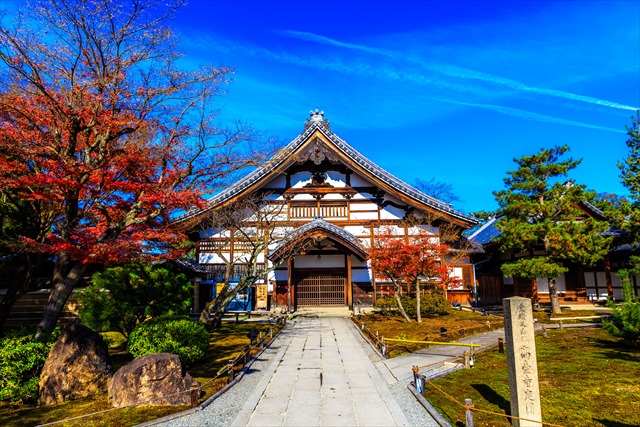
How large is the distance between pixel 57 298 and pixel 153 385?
4.08m

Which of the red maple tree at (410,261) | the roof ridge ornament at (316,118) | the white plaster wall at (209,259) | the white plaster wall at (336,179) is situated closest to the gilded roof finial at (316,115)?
the roof ridge ornament at (316,118)

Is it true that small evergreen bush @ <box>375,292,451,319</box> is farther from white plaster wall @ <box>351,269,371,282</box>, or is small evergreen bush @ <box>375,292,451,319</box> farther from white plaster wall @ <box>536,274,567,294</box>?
white plaster wall @ <box>536,274,567,294</box>

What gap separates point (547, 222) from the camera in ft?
67.9

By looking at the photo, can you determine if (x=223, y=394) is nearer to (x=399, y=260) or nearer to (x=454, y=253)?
(x=399, y=260)

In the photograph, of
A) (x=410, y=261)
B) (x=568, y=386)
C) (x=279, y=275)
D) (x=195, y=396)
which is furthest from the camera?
(x=279, y=275)

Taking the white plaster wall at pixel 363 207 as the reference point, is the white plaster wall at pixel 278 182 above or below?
above

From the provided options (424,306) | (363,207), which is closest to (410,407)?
(424,306)

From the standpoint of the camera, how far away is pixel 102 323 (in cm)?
1199

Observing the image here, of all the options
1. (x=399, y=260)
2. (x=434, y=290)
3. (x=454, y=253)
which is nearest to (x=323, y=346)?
(x=399, y=260)

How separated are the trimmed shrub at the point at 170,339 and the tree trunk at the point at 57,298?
1840 mm

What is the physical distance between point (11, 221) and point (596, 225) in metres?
24.9

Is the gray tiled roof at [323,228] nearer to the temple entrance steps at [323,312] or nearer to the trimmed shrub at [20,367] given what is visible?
the temple entrance steps at [323,312]

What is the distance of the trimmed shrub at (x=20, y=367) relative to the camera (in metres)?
8.02

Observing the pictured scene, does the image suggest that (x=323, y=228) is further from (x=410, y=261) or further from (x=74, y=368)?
(x=74, y=368)
